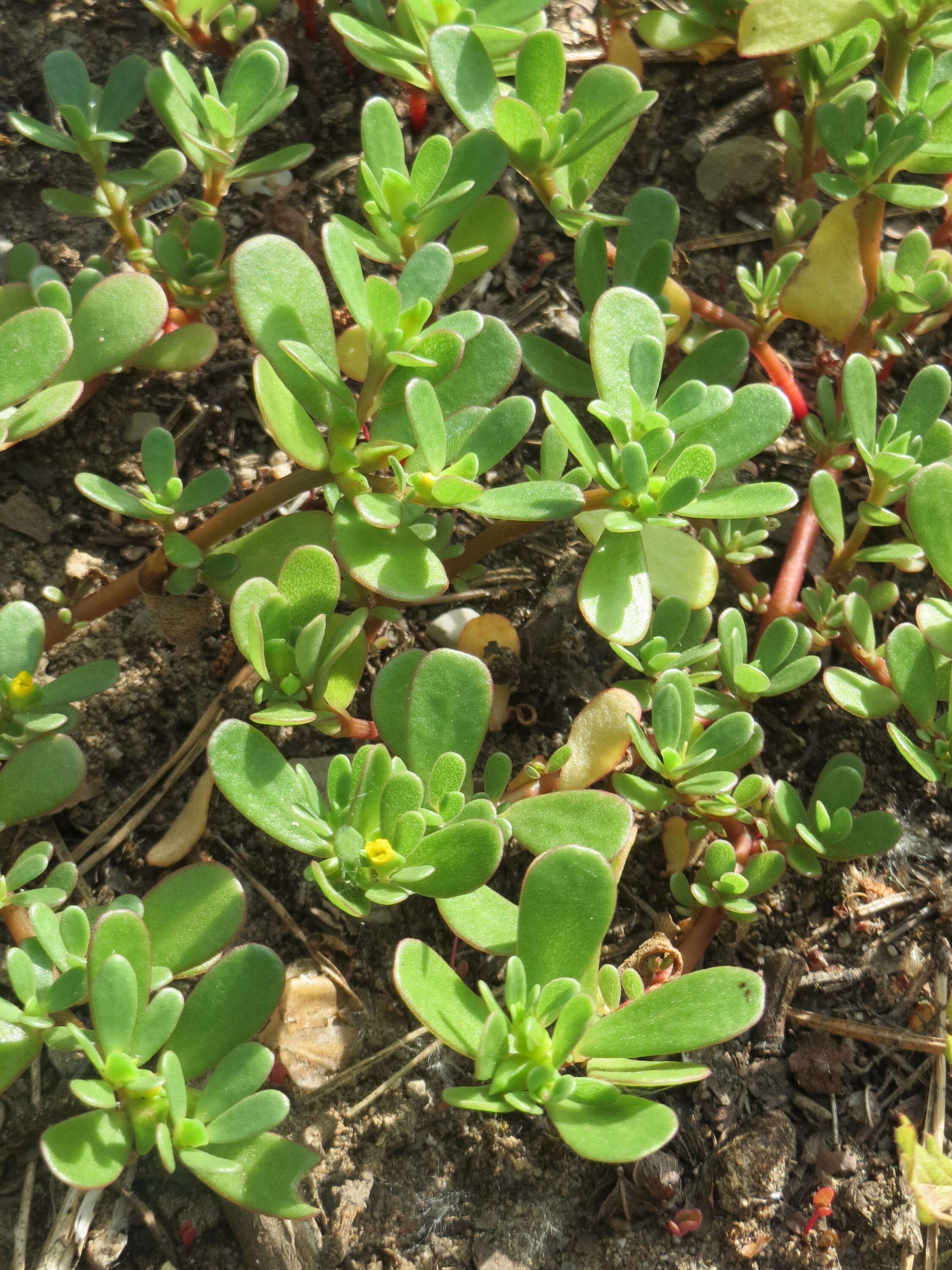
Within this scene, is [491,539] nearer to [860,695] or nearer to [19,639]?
[860,695]

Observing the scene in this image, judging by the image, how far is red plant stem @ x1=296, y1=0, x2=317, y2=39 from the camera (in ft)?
8.39

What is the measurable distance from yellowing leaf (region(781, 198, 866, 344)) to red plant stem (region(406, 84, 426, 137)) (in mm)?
993

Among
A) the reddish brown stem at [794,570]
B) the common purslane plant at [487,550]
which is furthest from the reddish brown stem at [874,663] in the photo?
the reddish brown stem at [794,570]

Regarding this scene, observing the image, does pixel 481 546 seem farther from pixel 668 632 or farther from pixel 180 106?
pixel 180 106

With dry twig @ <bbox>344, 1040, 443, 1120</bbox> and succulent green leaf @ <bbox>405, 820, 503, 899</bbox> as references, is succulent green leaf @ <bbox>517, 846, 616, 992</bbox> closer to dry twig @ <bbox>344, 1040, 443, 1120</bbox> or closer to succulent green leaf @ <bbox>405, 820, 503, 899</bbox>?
succulent green leaf @ <bbox>405, 820, 503, 899</bbox>

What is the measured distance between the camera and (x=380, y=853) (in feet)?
4.94

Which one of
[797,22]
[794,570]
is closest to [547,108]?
[797,22]

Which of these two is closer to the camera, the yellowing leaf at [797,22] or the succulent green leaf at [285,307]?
the succulent green leaf at [285,307]

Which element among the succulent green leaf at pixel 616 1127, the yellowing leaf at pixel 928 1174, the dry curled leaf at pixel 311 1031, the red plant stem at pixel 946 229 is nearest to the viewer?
the succulent green leaf at pixel 616 1127

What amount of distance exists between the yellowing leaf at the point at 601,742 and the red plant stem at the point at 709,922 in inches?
10.9

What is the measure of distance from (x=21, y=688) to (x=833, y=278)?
1.78 m

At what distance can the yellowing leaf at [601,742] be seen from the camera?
1864 millimetres

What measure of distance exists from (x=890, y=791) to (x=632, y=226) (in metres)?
1.28

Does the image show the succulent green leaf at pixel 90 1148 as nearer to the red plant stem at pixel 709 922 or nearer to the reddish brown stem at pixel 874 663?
the red plant stem at pixel 709 922
